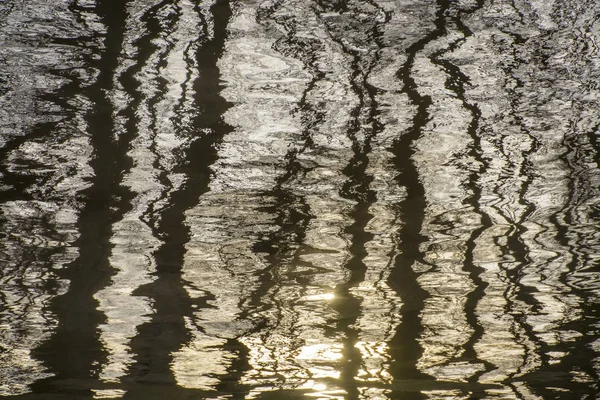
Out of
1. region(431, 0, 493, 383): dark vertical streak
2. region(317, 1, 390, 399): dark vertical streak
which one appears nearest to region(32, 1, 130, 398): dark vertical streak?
region(317, 1, 390, 399): dark vertical streak

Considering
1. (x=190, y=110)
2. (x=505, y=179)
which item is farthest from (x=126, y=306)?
(x=505, y=179)

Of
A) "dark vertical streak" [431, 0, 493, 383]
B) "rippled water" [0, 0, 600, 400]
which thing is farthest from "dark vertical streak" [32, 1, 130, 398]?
"dark vertical streak" [431, 0, 493, 383]

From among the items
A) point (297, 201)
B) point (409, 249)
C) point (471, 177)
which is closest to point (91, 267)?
point (297, 201)

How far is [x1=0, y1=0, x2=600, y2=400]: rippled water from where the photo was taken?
33.4 inches

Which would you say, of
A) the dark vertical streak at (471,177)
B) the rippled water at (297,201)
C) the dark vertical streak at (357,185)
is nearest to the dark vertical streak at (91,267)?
the rippled water at (297,201)

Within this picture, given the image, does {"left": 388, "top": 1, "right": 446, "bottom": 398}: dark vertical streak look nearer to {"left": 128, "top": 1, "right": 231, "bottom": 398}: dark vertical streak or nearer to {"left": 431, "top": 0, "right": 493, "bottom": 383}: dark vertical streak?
{"left": 431, "top": 0, "right": 493, "bottom": 383}: dark vertical streak

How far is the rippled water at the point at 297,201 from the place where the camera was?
2.78 ft

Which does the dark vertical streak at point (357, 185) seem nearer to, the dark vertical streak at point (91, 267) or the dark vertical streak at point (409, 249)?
the dark vertical streak at point (409, 249)

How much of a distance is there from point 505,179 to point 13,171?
739 mm

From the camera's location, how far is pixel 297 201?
1.09 metres

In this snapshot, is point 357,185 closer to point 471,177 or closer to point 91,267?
point 471,177

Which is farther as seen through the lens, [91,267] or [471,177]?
[471,177]

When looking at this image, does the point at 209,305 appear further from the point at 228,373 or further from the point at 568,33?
the point at 568,33

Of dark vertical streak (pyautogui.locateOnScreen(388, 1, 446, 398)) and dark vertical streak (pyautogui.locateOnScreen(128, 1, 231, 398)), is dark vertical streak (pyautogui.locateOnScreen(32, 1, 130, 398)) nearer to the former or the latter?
dark vertical streak (pyautogui.locateOnScreen(128, 1, 231, 398))
